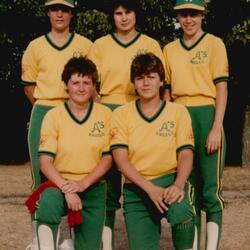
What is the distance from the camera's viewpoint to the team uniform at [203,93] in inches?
166

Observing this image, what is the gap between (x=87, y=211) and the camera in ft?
12.8

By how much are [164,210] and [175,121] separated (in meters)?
0.59

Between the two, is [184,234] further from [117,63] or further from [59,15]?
[59,15]

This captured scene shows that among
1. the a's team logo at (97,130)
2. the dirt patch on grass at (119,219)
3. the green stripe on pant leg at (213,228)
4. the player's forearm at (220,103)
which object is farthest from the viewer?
the dirt patch on grass at (119,219)

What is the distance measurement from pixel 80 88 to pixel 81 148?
391mm

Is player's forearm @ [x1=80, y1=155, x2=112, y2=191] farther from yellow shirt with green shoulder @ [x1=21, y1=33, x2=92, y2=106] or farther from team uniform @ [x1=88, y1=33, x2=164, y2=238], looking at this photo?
yellow shirt with green shoulder @ [x1=21, y1=33, x2=92, y2=106]

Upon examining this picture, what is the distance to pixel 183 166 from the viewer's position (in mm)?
3812

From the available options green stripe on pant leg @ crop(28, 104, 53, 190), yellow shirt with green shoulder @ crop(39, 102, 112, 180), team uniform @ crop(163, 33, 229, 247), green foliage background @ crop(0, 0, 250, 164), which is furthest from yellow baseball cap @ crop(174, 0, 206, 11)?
green foliage background @ crop(0, 0, 250, 164)

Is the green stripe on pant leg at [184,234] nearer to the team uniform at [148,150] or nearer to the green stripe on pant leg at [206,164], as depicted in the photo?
the team uniform at [148,150]

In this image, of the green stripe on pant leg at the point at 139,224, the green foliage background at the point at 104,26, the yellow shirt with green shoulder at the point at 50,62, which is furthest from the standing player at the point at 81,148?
the green foliage background at the point at 104,26

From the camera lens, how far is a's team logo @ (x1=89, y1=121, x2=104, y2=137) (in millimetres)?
3947

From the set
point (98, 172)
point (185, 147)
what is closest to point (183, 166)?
point (185, 147)

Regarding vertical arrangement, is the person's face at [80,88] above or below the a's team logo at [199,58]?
below

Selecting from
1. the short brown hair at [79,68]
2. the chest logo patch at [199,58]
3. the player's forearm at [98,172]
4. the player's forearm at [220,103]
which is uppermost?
the chest logo patch at [199,58]
